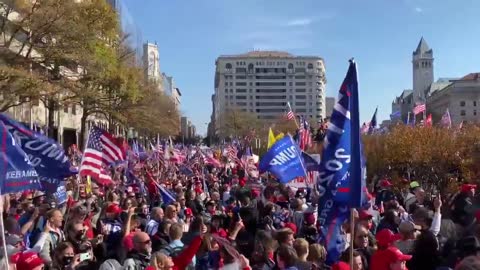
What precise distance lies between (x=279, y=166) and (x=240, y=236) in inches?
206

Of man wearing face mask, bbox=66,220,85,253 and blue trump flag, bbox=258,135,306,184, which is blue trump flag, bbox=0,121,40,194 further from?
blue trump flag, bbox=258,135,306,184

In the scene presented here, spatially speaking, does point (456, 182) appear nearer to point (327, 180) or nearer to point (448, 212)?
point (448, 212)

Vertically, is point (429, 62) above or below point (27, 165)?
above

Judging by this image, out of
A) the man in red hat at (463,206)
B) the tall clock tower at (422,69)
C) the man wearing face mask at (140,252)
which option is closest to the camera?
the man wearing face mask at (140,252)

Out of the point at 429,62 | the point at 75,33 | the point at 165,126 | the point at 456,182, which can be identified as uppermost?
the point at 429,62

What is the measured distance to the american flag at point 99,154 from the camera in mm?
12258

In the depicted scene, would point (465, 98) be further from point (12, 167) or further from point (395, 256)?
point (395, 256)

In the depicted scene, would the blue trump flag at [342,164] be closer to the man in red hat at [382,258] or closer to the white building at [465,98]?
the man in red hat at [382,258]

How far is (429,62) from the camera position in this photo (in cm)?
19662

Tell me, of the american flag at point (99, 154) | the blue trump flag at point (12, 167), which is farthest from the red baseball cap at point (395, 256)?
the american flag at point (99, 154)

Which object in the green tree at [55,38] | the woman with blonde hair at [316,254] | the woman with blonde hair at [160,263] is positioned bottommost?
the woman with blonde hair at [316,254]

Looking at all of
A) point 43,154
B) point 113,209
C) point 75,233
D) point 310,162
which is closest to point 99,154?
point 113,209

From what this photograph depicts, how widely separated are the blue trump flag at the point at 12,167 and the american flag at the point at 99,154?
3.71 m

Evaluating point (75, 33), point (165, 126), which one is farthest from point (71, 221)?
point (165, 126)
